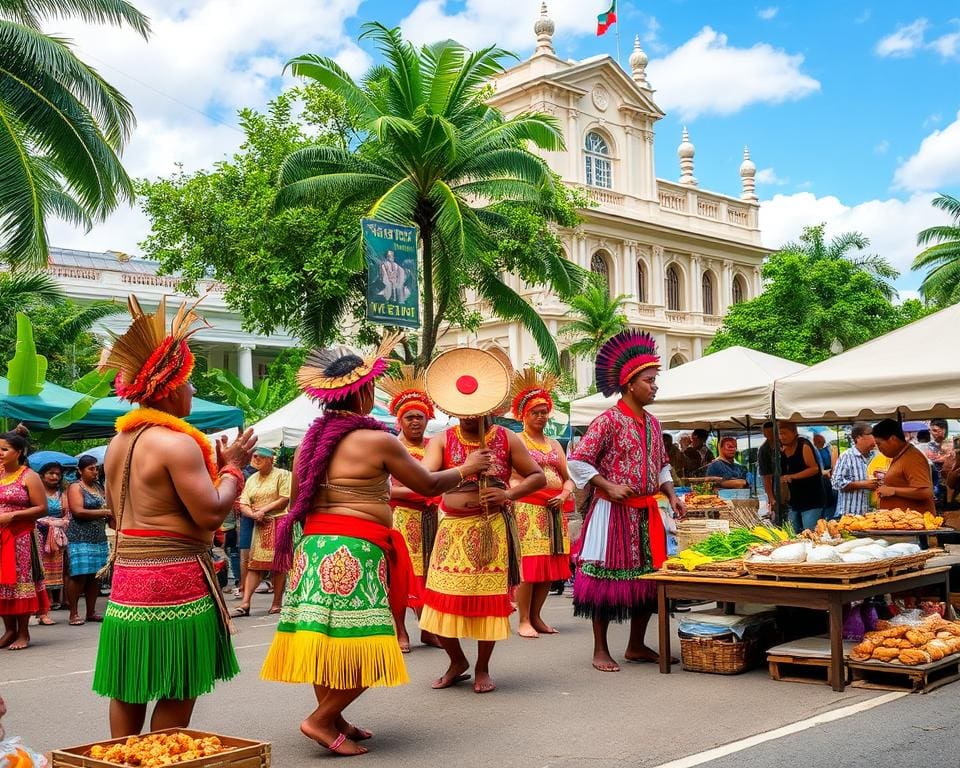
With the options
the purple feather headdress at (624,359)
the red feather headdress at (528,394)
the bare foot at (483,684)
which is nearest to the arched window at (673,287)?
the red feather headdress at (528,394)

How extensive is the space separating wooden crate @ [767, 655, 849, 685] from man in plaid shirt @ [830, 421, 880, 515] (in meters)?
5.51

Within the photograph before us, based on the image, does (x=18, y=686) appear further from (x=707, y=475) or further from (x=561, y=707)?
(x=707, y=475)

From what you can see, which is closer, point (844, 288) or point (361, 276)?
point (361, 276)

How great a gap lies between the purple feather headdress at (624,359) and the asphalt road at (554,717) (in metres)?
2.05

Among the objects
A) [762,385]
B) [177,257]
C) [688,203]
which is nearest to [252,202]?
[177,257]

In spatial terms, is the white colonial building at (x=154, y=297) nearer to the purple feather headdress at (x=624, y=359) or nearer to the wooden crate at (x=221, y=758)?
the purple feather headdress at (x=624, y=359)

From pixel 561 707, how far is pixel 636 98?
1641 inches

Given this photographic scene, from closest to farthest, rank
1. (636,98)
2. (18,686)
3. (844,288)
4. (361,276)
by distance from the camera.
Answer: (18,686), (361,276), (844,288), (636,98)

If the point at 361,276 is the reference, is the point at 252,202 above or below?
above

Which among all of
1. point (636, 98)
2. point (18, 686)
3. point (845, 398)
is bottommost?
point (18, 686)

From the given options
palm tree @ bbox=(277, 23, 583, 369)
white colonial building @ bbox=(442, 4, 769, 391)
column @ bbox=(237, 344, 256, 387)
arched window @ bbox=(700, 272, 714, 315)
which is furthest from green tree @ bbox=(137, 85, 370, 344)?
arched window @ bbox=(700, 272, 714, 315)

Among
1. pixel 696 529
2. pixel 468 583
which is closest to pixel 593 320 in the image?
pixel 696 529

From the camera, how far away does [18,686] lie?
25.6 feet

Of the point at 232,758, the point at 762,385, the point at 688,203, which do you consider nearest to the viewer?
the point at 232,758
